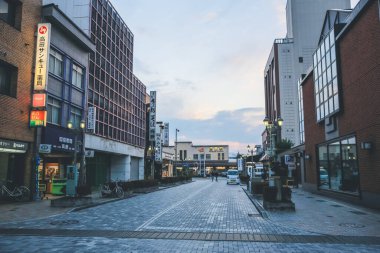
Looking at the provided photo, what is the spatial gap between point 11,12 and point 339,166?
22.8 m

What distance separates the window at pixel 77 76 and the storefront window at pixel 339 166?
20.8m

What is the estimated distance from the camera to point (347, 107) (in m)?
20.6

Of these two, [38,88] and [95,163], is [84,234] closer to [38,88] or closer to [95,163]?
[38,88]

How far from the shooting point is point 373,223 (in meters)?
12.7

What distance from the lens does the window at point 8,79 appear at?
65.8ft

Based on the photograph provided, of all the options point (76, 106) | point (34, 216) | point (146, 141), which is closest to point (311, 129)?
point (76, 106)

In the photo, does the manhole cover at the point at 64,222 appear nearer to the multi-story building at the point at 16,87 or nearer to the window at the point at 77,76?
the multi-story building at the point at 16,87

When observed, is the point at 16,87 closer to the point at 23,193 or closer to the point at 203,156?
the point at 23,193

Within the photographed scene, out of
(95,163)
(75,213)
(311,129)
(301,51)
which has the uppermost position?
(301,51)

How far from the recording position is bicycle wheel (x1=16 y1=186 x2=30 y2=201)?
2053 cm

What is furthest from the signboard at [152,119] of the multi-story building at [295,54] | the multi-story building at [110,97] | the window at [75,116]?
the multi-story building at [295,54]

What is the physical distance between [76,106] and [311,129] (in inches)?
787

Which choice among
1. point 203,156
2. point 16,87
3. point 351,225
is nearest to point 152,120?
point 16,87

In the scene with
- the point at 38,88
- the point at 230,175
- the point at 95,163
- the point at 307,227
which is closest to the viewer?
the point at 307,227
